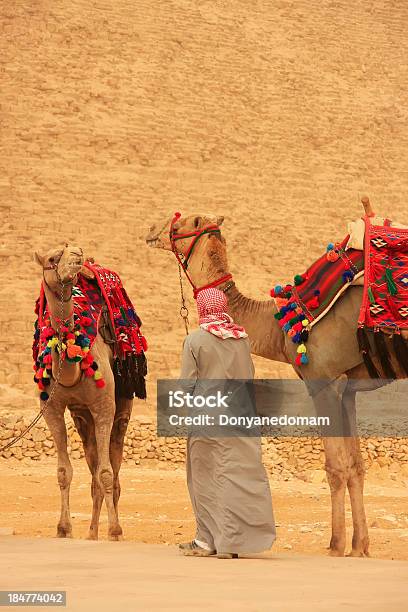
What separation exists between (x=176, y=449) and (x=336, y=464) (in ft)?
36.0

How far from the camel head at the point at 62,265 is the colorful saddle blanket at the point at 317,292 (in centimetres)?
119

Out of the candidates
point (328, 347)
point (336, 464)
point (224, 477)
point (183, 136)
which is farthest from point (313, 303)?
point (183, 136)

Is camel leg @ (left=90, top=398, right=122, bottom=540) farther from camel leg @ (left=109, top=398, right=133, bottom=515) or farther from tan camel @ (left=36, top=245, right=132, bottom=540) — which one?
camel leg @ (left=109, top=398, right=133, bottom=515)

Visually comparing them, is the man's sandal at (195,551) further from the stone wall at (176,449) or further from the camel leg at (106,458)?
the stone wall at (176,449)

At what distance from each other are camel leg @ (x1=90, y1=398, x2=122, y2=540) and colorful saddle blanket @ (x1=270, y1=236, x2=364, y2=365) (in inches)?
50.2

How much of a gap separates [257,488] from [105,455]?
231 cm

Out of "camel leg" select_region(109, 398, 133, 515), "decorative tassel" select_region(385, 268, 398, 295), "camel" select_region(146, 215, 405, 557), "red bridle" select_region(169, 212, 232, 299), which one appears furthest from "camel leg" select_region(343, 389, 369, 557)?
"camel leg" select_region(109, 398, 133, 515)

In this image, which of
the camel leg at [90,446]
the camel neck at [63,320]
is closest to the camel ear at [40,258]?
the camel neck at [63,320]

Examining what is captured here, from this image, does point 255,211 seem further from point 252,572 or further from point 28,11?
point 252,572

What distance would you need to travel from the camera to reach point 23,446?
1909 centimetres

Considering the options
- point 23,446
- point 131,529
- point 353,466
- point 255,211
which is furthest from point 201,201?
point 353,466

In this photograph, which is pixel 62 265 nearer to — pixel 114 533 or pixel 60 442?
pixel 60 442

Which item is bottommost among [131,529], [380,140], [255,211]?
[131,529]

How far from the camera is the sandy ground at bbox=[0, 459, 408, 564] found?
10109 mm
